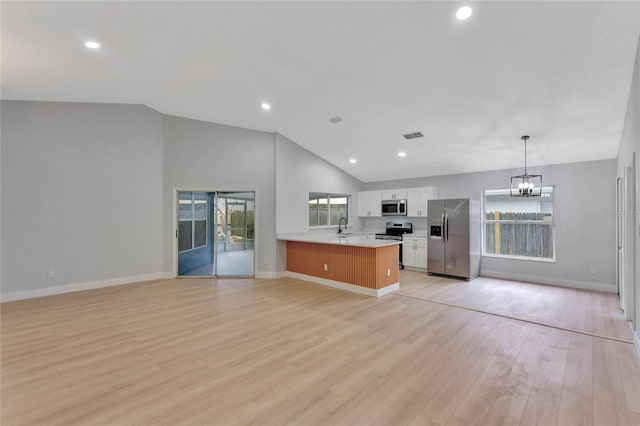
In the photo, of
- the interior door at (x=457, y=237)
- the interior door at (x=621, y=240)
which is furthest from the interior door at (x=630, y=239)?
the interior door at (x=457, y=237)

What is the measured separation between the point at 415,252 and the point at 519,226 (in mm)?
2259

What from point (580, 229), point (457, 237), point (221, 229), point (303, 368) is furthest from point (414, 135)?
point (221, 229)

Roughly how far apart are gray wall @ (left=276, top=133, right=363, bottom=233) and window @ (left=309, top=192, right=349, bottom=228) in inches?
10.0

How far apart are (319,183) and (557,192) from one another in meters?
5.00

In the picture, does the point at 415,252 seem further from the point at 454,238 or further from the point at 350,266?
the point at 350,266

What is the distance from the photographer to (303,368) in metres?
2.52

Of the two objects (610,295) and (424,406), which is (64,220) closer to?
(424,406)

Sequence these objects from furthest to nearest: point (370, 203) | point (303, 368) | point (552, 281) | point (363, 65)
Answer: point (370, 203) < point (552, 281) < point (363, 65) < point (303, 368)

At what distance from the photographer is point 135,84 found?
4398 mm

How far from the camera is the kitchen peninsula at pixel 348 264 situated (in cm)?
479

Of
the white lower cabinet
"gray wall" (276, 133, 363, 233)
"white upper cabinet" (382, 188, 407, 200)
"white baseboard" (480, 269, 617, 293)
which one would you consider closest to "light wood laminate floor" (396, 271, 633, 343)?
"white baseboard" (480, 269, 617, 293)

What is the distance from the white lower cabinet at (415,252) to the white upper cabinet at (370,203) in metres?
1.22

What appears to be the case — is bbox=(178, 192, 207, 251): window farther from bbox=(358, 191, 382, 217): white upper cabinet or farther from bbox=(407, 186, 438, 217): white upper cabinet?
bbox=(407, 186, 438, 217): white upper cabinet

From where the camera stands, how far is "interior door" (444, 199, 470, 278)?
5949 millimetres
